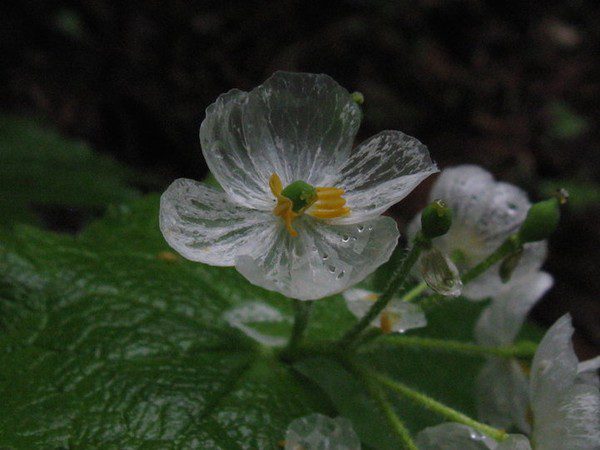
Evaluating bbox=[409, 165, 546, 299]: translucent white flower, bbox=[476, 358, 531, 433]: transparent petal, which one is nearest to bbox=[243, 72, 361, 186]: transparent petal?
bbox=[409, 165, 546, 299]: translucent white flower

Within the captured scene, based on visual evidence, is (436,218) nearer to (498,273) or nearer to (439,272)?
(439,272)

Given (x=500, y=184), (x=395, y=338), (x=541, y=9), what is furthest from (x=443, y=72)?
(x=395, y=338)

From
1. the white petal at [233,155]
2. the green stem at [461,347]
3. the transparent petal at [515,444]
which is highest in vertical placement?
the white petal at [233,155]

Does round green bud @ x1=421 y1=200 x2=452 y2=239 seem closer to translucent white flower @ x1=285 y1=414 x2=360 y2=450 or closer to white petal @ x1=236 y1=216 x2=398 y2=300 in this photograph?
white petal @ x1=236 y1=216 x2=398 y2=300

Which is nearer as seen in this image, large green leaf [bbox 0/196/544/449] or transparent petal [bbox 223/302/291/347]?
large green leaf [bbox 0/196/544/449]

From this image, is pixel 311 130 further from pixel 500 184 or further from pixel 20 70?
pixel 20 70

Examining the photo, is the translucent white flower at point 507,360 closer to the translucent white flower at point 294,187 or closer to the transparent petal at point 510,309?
the transparent petal at point 510,309

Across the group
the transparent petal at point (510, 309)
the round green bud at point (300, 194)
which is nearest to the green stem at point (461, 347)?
the transparent petal at point (510, 309)
